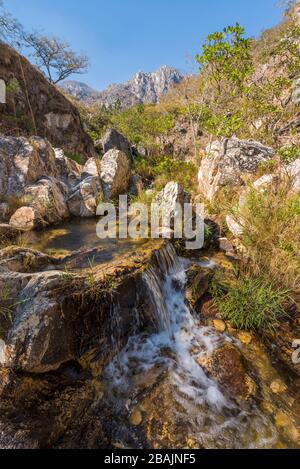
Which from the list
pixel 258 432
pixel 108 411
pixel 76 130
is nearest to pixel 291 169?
pixel 258 432

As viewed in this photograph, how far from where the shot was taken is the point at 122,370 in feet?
9.05

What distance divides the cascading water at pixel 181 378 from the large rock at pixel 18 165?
402 centimetres

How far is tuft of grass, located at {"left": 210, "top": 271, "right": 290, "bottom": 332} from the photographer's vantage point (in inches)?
130

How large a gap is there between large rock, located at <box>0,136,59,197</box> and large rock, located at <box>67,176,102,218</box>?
97cm

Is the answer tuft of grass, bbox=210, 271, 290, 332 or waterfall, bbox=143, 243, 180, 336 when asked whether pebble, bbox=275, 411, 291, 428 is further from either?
waterfall, bbox=143, 243, 180, 336

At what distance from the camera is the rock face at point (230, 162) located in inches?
228

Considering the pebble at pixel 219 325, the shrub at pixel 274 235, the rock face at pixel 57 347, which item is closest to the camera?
the rock face at pixel 57 347

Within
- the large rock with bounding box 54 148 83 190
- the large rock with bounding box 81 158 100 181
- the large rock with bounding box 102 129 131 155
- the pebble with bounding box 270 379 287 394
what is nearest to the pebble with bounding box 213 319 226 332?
the pebble with bounding box 270 379 287 394

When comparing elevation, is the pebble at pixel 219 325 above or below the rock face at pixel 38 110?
below

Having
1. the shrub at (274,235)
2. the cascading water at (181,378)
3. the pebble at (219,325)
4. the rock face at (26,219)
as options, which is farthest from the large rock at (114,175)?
the pebble at (219,325)

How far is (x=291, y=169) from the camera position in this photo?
15.6ft

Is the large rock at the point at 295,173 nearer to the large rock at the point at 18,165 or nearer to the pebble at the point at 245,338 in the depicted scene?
the pebble at the point at 245,338

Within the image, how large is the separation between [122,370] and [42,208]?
12.6 feet

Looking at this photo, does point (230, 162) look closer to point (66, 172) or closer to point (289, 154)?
point (289, 154)
